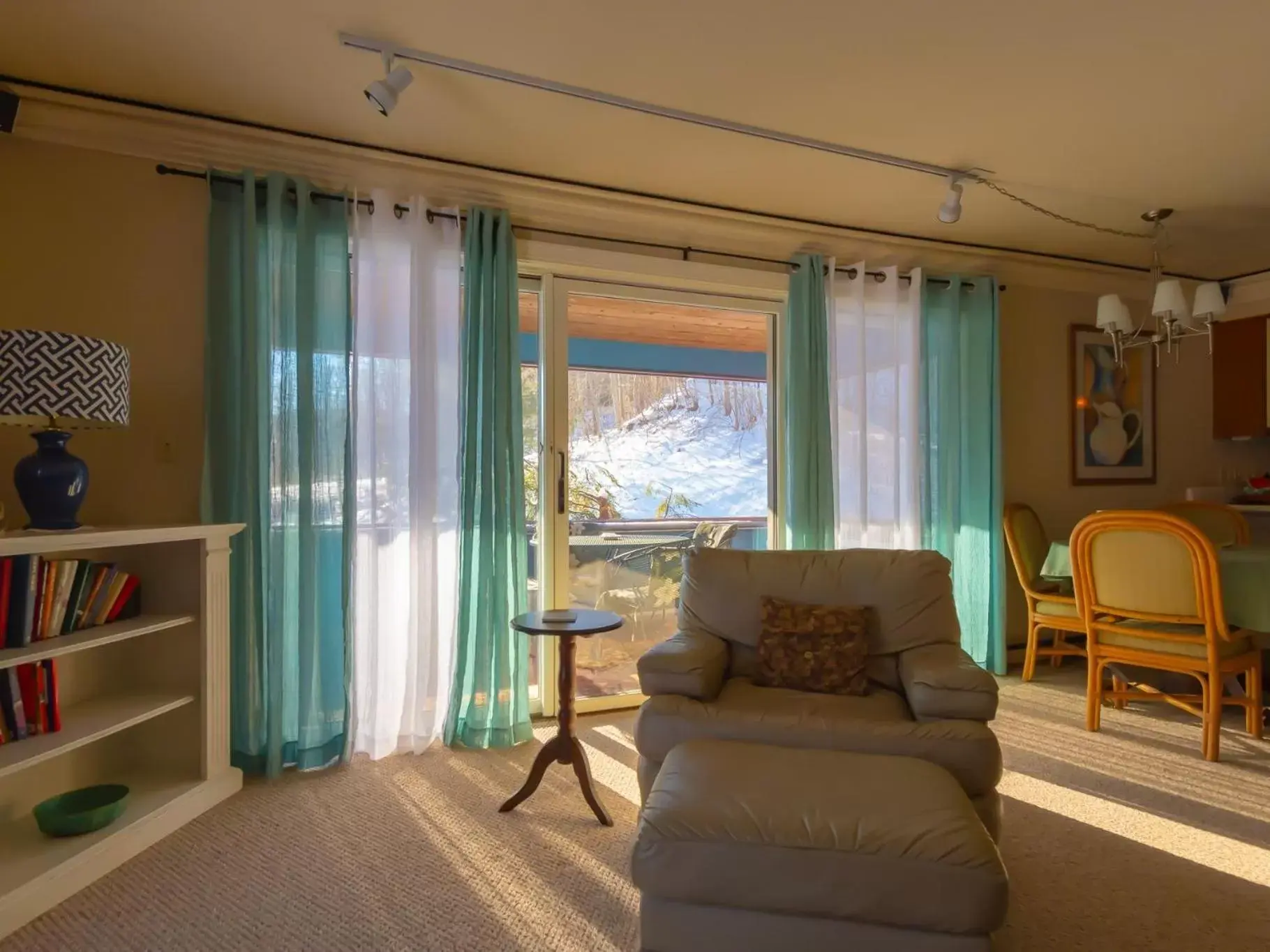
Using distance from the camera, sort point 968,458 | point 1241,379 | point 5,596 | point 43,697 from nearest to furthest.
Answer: point 5,596
point 43,697
point 968,458
point 1241,379

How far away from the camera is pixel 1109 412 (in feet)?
14.8

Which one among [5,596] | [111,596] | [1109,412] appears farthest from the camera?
[1109,412]

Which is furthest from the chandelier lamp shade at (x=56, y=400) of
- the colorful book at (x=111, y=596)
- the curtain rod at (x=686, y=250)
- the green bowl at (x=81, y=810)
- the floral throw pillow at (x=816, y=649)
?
the floral throw pillow at (x=816, y=649)

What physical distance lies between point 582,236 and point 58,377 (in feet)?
6.93

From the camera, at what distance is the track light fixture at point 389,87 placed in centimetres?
211

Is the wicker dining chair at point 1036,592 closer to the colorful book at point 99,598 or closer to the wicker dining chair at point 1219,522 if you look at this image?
the wicker dining chair at point 1219,522

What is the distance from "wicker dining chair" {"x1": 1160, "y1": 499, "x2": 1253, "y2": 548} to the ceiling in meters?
1.59

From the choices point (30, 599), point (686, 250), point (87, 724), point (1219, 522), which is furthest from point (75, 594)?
point (1219, 522)

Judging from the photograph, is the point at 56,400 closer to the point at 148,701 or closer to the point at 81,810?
the point at 148,701

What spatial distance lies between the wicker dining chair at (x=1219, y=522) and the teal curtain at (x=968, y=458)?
3.14 feet

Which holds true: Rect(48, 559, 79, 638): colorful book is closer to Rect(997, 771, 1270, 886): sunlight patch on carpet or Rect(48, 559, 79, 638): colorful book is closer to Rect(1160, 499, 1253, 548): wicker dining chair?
Rect(997, 771, 1270, 886): sunlight patch on carpet

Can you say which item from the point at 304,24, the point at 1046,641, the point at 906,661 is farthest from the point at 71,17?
the point at 1046,641

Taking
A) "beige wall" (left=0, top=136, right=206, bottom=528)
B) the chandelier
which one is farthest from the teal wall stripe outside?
the chandelier

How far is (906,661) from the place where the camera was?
7.52ft
